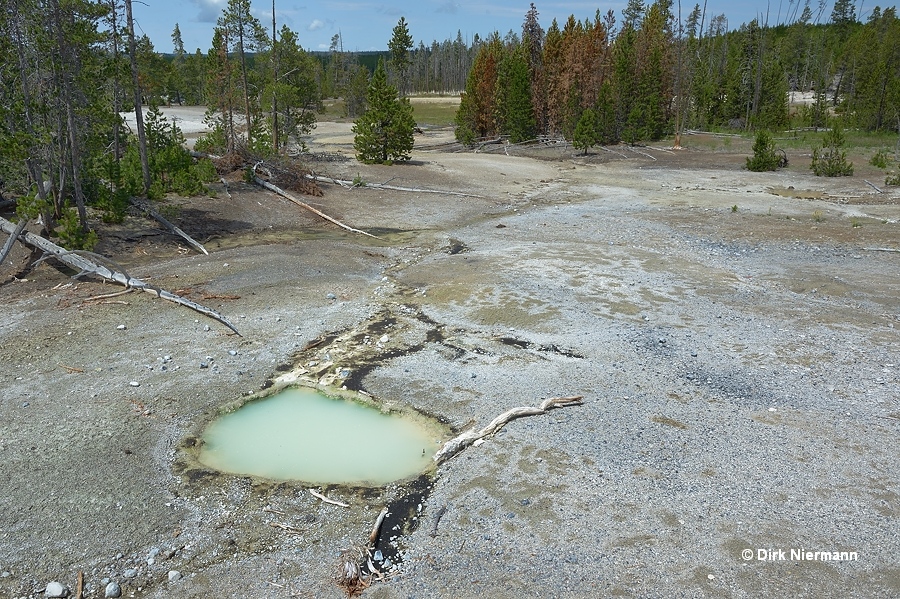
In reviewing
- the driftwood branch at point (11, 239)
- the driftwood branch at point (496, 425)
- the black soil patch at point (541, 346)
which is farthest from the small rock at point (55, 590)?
the driftwood branch at point (11, 239)

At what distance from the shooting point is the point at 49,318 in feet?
32.2

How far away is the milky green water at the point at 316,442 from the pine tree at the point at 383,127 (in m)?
20.7

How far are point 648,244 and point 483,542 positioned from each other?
38.7ft

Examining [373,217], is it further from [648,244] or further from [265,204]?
[648,244]

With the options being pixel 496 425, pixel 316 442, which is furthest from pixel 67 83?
pixel 496 425

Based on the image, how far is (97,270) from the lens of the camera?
11.5 m

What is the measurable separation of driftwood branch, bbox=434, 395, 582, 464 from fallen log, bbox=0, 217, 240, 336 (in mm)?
4725

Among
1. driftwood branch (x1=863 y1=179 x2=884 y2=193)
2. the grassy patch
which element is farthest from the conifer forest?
driftwood branch (x1=863 y1=179 x2=884 y2=193)

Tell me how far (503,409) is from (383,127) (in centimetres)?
2222

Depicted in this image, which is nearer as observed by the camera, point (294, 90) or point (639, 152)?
point (294, 90)

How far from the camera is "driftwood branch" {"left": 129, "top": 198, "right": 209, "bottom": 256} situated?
570 inches

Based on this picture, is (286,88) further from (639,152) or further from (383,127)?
(639,152)

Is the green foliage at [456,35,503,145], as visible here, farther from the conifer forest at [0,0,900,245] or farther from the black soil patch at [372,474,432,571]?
the black soil patch at [372,474,432,571]

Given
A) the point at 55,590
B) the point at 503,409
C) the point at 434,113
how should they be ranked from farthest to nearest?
the point at 434,113
the point at 503,409
the point at 55,590
